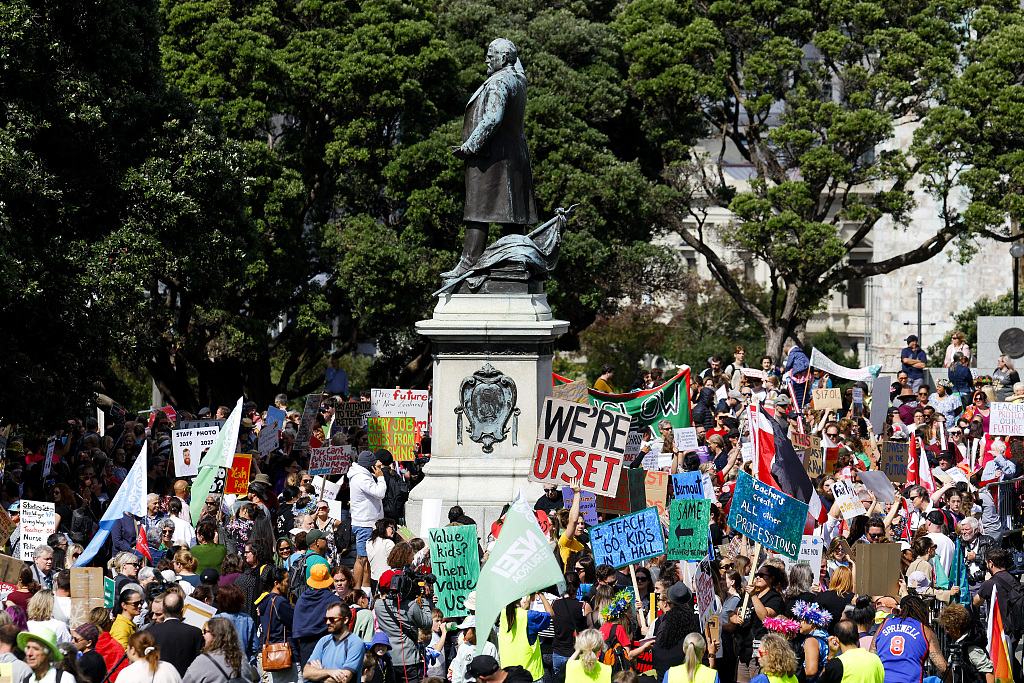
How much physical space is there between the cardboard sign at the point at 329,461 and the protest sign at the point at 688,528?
20.1 ft

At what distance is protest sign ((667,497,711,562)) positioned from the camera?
11.6 metres

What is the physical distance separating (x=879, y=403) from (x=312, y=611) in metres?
12.4

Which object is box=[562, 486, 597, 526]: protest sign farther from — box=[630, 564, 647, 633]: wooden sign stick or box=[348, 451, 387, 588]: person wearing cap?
box=[630, 564, 647, 633]: wooden sign stick

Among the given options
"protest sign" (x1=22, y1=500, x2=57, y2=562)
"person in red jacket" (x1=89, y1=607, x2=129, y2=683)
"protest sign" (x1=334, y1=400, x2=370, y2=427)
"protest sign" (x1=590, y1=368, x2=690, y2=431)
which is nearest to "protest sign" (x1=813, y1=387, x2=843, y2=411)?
"protest sign" (x1=590, y1=368, x2=690, y2=431)

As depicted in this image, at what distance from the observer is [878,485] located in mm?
14156

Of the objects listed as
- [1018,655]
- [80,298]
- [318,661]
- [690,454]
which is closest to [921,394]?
[690,454]

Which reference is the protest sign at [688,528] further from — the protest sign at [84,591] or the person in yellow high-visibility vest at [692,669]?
the protest sign at [84,591]

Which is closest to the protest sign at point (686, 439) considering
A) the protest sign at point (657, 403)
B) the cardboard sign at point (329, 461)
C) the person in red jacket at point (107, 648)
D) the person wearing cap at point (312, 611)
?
the protest sign at point (657, 403)

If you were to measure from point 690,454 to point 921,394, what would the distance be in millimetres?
6838

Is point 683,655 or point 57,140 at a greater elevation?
point 57,140

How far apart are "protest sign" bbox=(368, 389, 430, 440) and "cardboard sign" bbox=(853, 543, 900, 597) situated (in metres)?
8.62

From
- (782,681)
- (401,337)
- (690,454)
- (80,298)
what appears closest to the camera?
(782,681)

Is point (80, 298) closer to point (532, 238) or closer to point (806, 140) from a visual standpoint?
point (532, 238)

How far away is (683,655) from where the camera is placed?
973 cm
